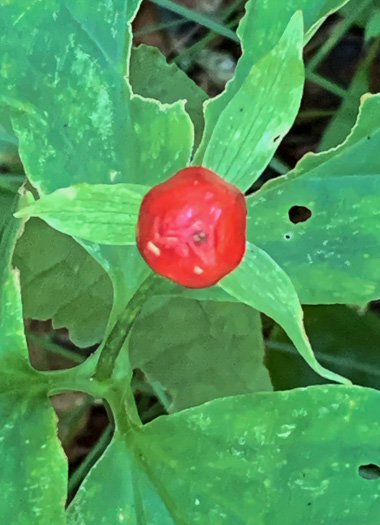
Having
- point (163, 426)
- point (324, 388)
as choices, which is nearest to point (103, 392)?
point (163, 426)

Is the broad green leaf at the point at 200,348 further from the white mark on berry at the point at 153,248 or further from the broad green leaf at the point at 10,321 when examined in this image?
the white mark on berry at the point at 153,248

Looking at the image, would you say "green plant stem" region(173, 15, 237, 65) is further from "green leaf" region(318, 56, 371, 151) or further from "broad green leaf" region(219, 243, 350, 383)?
"broad green leaf" region(219, 243, 350, 383)

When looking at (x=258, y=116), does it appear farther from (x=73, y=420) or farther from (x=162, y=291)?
(x=73, y=420)

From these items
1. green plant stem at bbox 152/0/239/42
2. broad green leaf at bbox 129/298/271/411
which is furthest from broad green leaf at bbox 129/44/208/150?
broad green leaf at bbox 129/298/271/411

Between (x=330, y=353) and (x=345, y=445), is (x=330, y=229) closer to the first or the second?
(x=345, y=445)

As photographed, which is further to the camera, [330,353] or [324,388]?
[330,353]

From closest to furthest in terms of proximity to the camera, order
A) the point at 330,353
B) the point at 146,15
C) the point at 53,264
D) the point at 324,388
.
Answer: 1. the point at 324,388
2. the point at 53,264
3. the point at 330,353
4. the point at 146,15
